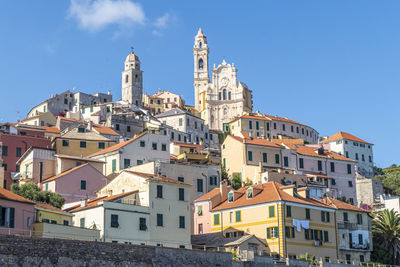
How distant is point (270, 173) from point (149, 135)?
15.1 m

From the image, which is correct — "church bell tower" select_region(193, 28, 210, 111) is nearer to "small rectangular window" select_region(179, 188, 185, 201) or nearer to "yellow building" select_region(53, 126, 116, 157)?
"yellow building" select_region(53, 126, 116, 157)

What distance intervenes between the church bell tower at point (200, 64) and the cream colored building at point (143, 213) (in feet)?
317

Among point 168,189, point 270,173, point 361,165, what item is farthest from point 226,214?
point 361,165

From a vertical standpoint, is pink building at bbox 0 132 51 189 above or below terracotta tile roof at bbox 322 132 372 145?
below

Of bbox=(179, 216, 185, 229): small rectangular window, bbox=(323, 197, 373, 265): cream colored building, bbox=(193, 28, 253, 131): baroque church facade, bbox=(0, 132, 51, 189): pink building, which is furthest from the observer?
bbox=(193, 28, 253, 131): baroque church facade

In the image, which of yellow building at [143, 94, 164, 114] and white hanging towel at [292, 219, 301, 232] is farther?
yellow building at [143, 94, 164, 114]

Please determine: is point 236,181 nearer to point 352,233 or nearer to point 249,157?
point 249,157

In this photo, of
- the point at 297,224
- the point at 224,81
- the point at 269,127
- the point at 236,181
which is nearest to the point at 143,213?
the point at 297,224

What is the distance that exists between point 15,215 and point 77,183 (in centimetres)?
2014

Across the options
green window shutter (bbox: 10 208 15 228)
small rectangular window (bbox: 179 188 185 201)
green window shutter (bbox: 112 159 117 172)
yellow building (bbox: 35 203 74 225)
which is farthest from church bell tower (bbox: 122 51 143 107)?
green window shutter (bbox: 10 208 15 228)

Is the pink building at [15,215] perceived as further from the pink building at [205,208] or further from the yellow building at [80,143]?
the yellow building at [80,143]

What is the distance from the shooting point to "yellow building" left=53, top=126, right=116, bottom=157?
80.4 metres

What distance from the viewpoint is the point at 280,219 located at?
60.6 m

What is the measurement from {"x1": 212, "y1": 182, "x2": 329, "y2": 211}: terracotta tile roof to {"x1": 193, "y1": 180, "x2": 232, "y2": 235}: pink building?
760 millimetres
